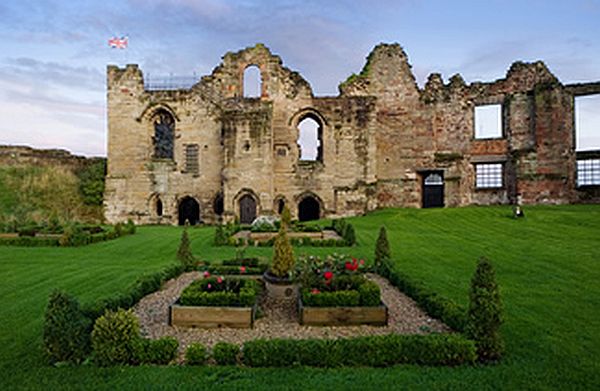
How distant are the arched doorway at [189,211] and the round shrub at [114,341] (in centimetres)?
2705

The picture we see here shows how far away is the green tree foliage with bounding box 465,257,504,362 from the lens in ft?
19.1

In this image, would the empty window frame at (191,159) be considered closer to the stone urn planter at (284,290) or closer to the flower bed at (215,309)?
the stone urn planter at (284,290)

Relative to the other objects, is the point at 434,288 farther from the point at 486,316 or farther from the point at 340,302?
the point at 486,316

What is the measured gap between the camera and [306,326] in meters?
7.29

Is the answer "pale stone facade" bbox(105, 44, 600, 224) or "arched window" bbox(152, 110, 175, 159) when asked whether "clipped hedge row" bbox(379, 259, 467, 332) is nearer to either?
"pale stone facade" bbox(105, 44, 600, 224)

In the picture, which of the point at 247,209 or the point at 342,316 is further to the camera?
the point at 247,209

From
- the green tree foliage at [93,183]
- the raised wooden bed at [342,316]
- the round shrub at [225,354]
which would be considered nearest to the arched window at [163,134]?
the green tree foliage at [93,183]

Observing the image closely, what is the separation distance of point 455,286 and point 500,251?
234 inches

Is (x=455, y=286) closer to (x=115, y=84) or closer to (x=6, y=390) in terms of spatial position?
(x=6, y=390)

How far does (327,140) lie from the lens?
29672mm

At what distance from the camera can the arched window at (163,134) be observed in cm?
3141

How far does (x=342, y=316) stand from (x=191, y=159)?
25.4 m

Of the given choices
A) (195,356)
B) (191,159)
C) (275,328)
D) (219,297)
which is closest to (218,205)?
(191,159)

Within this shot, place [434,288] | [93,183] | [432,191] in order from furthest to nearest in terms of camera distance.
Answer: [432,191], [93,183], [434,288]
